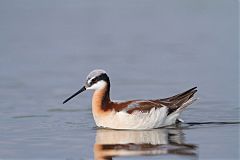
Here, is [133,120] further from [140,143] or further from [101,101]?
[140,143]

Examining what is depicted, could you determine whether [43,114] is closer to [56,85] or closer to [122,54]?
[56,85]

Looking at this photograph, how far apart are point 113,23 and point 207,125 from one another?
959cm

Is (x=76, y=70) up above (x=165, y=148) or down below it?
above

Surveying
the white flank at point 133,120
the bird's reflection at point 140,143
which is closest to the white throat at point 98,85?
the white flank at point 133,120

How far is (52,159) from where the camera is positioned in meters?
12.9

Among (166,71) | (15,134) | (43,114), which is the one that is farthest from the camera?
(166,71)

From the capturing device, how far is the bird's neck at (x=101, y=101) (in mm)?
15797

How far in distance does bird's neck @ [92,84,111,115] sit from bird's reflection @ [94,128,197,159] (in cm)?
44

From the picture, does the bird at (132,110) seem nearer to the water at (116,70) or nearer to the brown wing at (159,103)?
the brown wing at (159,103)

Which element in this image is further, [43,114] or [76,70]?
[76,70]

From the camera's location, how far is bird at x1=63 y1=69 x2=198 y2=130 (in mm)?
15539

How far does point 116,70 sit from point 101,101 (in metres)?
4.36

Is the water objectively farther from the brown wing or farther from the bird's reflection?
the brown wing

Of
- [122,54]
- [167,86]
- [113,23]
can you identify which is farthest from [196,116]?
[113,23]
